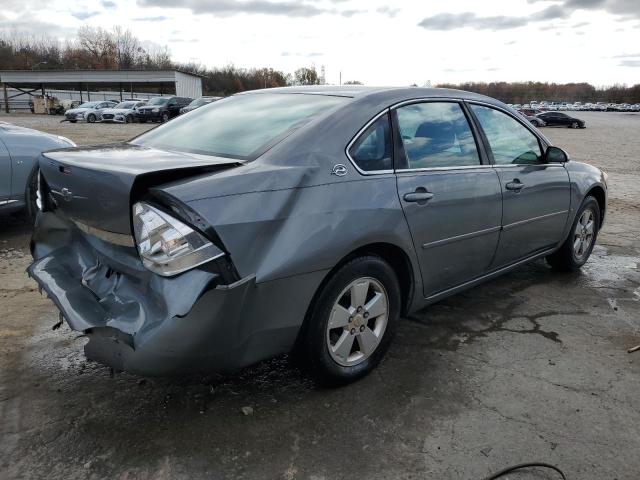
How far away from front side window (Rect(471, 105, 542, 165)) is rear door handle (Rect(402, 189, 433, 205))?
3.05 feet

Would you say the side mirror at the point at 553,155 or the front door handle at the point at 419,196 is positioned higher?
the side mirror at the point at 553,155

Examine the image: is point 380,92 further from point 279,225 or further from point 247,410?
point 247,410

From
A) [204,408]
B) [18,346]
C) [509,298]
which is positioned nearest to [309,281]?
[204,408]

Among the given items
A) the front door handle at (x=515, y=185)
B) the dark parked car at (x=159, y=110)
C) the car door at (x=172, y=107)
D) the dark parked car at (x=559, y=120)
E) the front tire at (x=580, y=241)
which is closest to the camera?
the front door handle at (x=515, y=185)

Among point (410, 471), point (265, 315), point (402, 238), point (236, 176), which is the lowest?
point (410, 471)

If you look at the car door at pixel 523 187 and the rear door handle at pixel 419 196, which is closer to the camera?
the rear door handle at pixel 419 196

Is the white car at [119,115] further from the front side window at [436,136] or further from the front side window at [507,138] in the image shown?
the front side window at [436,136]

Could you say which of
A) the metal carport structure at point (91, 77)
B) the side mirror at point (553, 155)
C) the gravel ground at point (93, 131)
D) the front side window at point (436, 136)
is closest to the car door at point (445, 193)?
the front side window at point (436, 136)

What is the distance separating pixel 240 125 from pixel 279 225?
3.26 ft

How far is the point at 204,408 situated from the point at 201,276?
89 centimetres

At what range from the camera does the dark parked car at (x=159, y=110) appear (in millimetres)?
32125

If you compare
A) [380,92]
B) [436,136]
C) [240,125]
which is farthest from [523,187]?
[240,125]

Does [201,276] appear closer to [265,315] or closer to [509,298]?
[265,315]

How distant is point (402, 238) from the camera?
296cm
